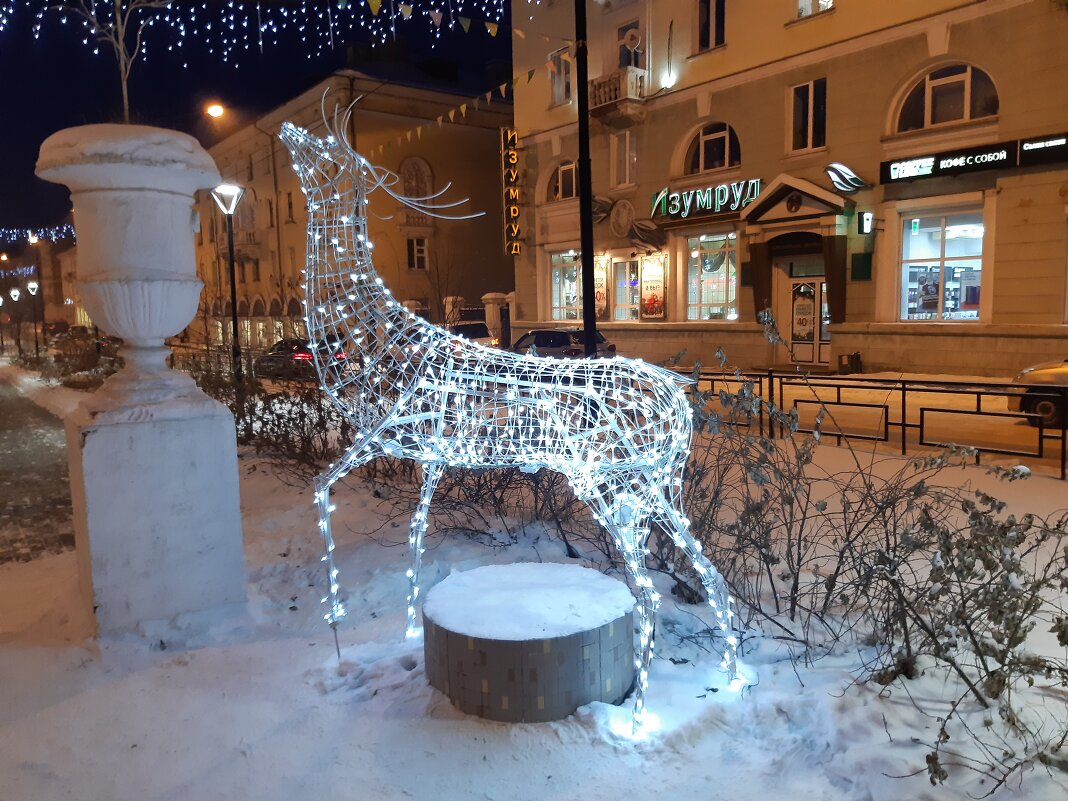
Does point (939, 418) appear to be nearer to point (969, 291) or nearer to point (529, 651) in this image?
point (969, 291)

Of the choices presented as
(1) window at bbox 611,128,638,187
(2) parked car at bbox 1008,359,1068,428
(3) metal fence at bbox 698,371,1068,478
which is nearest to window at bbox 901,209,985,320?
(3) metal fence at bbox 698,371,1068,478

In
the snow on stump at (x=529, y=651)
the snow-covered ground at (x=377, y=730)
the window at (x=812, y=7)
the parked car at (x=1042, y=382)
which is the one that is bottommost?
the snow-covered ground at (x=377, y=730)

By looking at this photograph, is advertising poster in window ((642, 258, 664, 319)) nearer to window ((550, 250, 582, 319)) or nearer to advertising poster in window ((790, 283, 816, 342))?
window ((550, 250, 582, 319))

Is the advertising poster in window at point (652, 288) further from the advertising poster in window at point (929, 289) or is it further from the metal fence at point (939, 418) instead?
the metal fence at point (939, 418)

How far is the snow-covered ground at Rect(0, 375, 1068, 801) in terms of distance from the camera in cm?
281

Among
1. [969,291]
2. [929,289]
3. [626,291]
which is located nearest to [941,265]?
[929,289]

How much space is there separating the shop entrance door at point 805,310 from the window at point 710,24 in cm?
589

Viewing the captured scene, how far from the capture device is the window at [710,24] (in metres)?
18.6

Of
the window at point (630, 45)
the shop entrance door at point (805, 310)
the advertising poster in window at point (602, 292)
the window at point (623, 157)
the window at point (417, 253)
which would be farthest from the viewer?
the window at point (417, 253)

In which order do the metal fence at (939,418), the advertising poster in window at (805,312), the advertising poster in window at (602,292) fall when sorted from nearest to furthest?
the metal fence at (939,418)
the advertising poster in window at (805,312)
the advertising poster in window at (602,292)

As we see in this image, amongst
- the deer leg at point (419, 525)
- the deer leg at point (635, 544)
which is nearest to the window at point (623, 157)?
the deer leg at point (419, 525)

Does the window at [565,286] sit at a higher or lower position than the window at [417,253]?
lower

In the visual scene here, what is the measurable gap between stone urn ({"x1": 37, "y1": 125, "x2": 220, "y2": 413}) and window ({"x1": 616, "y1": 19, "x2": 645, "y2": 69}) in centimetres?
1833

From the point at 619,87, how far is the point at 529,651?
19299 millimetres
